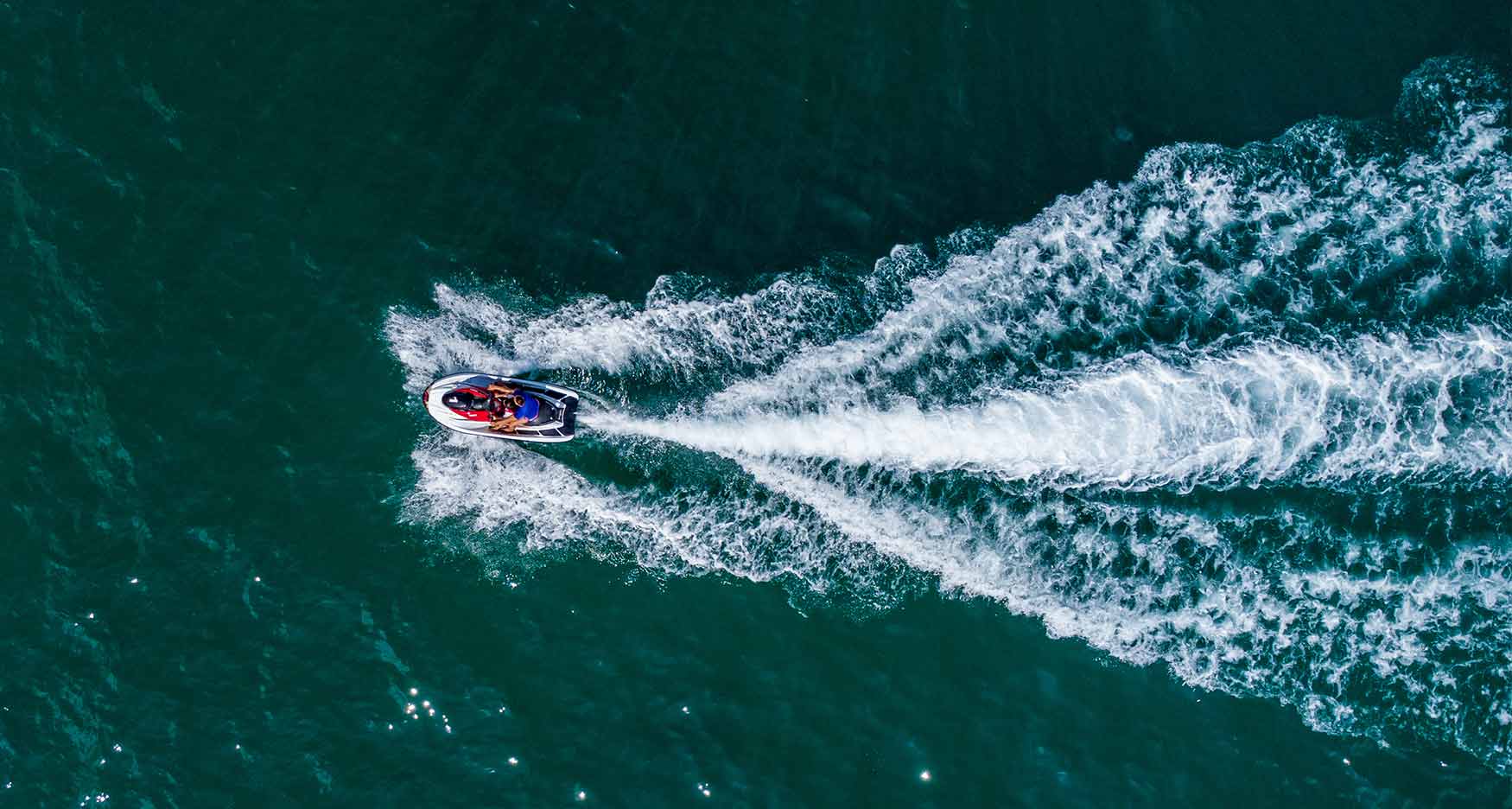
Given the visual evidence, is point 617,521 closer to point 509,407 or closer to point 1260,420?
point 509,407

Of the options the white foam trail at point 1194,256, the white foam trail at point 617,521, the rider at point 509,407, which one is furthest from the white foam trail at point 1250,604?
the rider at point 509,407

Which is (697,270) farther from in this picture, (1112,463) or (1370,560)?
(1370,560)

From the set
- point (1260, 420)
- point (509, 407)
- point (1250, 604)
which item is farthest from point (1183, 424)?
point (509, 407)

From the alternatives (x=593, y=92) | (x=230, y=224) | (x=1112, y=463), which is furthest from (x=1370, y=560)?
(x=230, y=224)

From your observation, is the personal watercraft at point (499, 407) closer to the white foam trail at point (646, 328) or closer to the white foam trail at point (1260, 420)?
the white foam trail at point (646, 328)

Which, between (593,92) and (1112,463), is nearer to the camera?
(1112,463)
